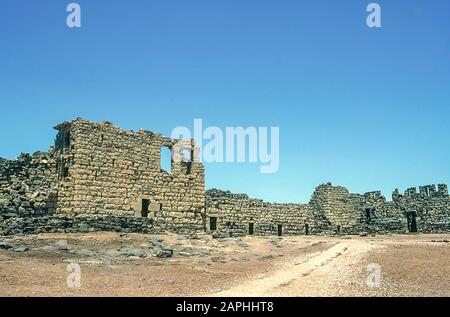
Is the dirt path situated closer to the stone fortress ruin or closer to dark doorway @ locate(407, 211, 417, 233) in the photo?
the stone fortress ruin

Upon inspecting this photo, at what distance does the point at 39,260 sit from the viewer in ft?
52.0

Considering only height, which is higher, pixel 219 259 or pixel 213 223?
pixel 213 223

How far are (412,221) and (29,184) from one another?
3366 centimetres

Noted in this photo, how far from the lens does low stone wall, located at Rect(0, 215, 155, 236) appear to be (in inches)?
821

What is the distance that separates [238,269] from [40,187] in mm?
13088

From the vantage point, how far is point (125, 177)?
25.6 m

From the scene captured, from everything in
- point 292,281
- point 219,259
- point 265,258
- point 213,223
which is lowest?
point 265,258

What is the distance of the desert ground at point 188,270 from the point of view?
11422mm

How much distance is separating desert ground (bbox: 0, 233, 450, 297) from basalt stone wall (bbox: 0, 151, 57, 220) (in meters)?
3.35
